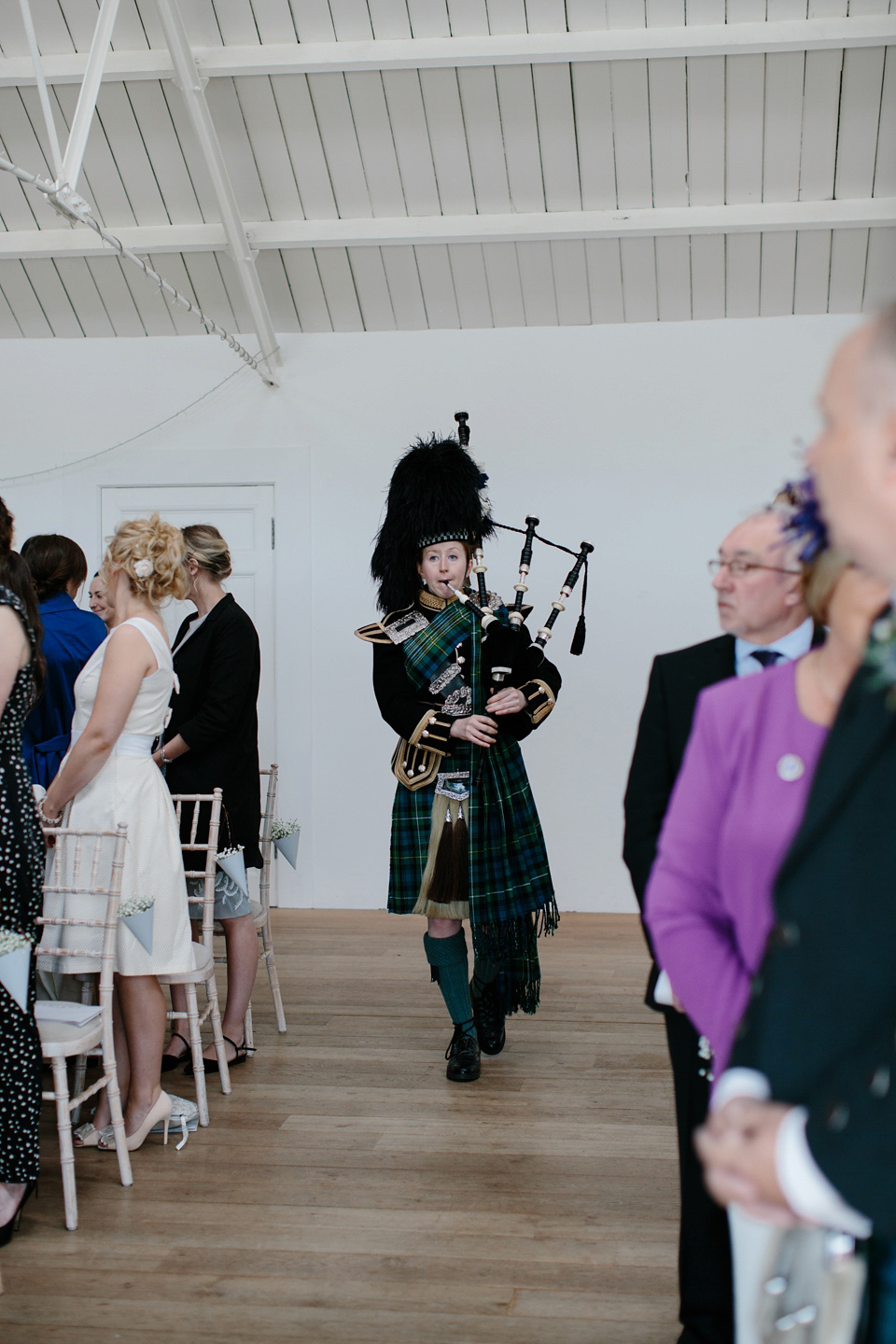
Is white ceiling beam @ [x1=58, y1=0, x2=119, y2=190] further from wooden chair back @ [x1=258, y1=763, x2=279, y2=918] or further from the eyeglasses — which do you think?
the eyeglasses

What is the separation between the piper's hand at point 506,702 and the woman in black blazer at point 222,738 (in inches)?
30.3

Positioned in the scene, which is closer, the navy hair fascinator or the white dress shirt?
the navy hair fascinator

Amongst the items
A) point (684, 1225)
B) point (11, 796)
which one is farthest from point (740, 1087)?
point (11, 796)

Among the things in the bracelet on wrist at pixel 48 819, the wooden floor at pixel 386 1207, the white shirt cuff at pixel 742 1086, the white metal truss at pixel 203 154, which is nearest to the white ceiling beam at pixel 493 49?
the white metal truss at pixel 203 154

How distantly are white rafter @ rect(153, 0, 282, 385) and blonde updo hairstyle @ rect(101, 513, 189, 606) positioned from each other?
2.45 m

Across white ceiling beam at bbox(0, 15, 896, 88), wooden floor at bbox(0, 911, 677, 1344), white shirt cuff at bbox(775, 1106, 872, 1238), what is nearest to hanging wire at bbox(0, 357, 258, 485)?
white ceiling beam at bbox(0, 15, 896, 88)

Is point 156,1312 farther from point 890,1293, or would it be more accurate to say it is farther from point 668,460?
point 668,460

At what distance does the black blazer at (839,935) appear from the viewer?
839 millimetres

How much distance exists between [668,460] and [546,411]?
611 mm

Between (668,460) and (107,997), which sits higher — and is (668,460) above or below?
above

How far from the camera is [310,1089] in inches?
125

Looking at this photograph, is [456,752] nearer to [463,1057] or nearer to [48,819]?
[463,1057]

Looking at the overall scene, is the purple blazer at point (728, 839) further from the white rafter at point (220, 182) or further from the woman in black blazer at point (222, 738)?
the white rafter at point (220, 182)

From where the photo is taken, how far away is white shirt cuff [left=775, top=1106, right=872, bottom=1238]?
81 cm
